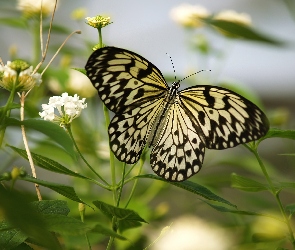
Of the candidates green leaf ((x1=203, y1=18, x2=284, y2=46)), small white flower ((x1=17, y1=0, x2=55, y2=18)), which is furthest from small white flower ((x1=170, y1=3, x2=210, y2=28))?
green leaf ((x1=203, y1=18, x2=284, y2=46))

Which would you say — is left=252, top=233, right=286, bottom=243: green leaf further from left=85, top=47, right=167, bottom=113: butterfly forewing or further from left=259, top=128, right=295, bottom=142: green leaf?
left=85, top=47, right=167, bottom=113: butterfly forewing

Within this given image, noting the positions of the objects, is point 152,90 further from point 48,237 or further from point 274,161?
point 274,161

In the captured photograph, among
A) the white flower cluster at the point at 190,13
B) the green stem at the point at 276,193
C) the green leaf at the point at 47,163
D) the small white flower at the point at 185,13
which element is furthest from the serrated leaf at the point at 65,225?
the small white flower at the point at 185,13

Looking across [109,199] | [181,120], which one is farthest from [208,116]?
[109,199]

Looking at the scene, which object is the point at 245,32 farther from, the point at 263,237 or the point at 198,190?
the point at 263,237

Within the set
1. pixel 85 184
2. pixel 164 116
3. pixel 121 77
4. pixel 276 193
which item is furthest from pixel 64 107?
pixel 85 184

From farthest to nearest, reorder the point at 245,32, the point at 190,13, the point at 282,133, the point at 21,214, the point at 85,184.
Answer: the point at 190,13 < the point at 85,184 < the point at 282,133 < the point at 245,32 < the point at 21,214

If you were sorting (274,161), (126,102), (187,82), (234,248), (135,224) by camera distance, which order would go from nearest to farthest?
(135,224)
(126,102)
(234,248)
(187,82)
(274,161)
